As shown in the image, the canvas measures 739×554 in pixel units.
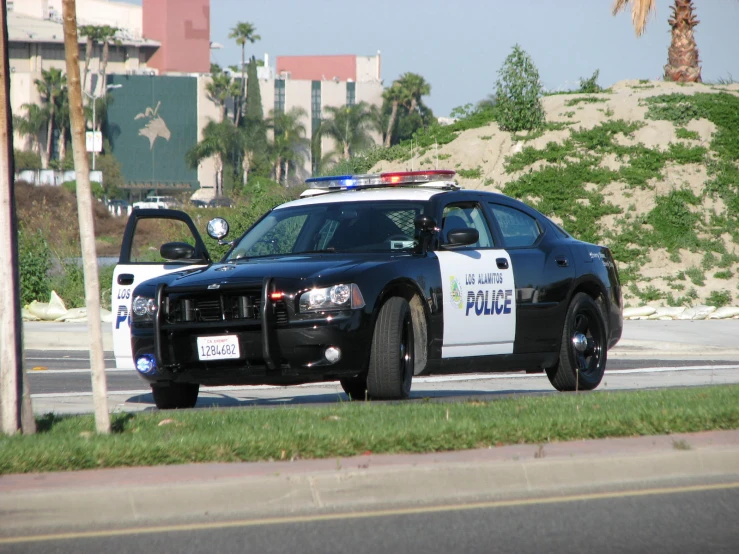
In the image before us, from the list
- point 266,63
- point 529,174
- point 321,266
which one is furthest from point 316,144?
point 321,266

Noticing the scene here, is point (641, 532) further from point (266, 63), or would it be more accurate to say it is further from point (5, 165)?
point (266, 63)

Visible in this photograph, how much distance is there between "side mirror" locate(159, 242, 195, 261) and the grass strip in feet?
5.70

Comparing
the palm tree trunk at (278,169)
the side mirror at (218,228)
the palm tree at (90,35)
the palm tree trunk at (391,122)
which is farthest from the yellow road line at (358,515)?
the palm tree at (90,35)

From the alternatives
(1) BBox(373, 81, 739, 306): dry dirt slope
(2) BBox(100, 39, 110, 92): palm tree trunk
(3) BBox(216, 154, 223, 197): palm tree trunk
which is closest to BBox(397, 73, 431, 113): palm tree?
(3) BBox(216, 154, 223, 197): palm tree trunk

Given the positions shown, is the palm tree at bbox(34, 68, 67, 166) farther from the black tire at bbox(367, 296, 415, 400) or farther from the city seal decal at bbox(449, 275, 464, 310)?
the black tire at bbox(367, 296, 415, 400)

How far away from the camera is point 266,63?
433ft

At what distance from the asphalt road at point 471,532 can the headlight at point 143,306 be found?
3.28 meters

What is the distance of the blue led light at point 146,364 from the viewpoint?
8484mm

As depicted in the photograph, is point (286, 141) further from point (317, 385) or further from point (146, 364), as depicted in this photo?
point (146, 364)

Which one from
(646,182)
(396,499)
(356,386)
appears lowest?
(356,386)

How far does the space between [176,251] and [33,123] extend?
103 metres

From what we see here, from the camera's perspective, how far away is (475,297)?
9273mm

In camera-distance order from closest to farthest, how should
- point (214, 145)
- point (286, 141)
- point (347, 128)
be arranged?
point (347, 128), point (214, 145), point (286, 141)

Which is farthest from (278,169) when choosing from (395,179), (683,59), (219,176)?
(395,179)
